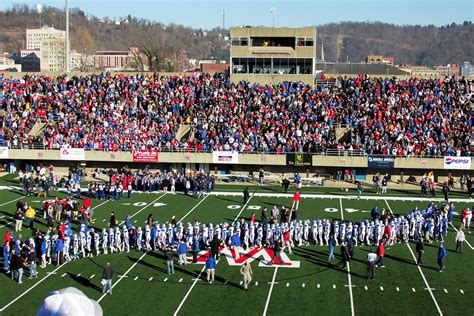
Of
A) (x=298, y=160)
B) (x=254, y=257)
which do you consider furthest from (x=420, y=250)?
(x=298, y=160)

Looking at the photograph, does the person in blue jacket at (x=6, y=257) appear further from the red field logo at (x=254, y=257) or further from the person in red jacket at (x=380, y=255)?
the person in red jacket at (x=380, y=255)

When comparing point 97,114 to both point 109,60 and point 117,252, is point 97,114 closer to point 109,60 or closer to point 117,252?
point 117,252

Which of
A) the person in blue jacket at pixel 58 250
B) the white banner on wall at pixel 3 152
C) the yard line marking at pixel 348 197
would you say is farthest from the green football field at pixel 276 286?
the white banner on wall at pixel 3 152

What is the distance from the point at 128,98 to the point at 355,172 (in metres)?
15.1

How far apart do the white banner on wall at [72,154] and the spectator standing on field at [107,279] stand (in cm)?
1955

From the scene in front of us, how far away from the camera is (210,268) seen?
17516 millimetres

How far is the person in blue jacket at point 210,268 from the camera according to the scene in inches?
688

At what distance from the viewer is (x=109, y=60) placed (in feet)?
634

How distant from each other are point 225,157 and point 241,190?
126 inches

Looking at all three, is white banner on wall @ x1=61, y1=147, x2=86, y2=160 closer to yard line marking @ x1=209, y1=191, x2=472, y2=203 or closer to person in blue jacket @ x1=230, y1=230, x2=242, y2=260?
yard line marking @ x1=209, y1=191, x2=472, y2=203

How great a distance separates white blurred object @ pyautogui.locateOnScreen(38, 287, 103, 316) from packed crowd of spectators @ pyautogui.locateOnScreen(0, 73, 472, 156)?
29.5 metres

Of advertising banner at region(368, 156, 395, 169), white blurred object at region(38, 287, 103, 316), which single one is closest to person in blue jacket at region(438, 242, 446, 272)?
white blurred object at region(38, 287, 103, 316)

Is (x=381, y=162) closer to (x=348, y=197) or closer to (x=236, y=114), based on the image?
(x=348, y=197)

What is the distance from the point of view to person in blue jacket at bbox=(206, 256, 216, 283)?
57.4ft
